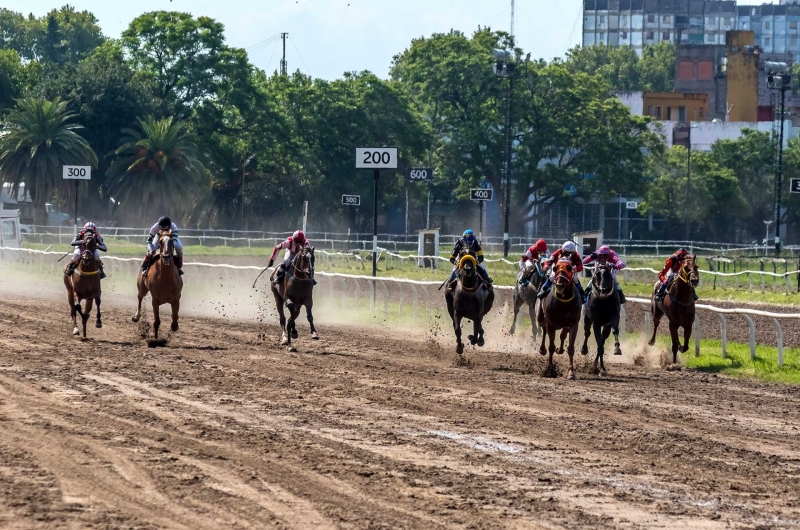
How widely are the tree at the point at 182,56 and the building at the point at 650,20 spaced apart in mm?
109313

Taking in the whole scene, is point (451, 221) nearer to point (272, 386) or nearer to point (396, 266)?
point (396, 266)

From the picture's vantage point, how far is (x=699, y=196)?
75.9 metres

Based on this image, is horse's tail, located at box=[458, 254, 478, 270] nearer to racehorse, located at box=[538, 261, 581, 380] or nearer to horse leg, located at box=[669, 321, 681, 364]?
racehorse, located at box=[538, 261, 581, 380]

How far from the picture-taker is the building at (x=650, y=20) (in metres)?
174

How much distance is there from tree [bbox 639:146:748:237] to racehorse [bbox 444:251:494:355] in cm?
5721

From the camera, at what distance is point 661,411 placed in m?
12.8

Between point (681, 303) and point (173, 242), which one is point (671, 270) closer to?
point (681, 303)

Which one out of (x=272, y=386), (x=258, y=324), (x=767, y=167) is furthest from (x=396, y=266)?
(x=767, y=167)

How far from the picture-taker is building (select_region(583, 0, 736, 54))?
17412cm

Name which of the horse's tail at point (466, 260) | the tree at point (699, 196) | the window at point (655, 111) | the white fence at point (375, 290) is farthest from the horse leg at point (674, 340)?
the window at point (655, 111)

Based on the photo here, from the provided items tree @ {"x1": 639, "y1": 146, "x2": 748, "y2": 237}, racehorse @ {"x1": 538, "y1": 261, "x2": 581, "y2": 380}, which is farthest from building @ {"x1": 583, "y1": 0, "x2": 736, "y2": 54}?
racehorse @ {"x1": 538, "y1": 261, "x2": 581, "y2": 380}

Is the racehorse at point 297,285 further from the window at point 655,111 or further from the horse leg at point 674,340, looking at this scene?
the window at point 655,111

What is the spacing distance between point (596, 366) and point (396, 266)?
2634 cm

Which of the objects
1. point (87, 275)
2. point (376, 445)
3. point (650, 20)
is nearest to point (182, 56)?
point (87, 275)
